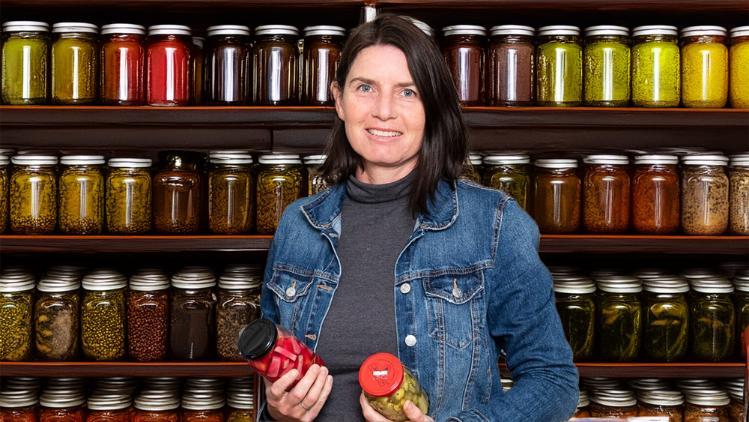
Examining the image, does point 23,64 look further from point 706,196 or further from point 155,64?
point 706,196

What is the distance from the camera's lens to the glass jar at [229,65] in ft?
6.93

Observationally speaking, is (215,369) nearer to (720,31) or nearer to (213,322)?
(213,322)

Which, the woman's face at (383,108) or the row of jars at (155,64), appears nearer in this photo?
the woman's face at (383,108)

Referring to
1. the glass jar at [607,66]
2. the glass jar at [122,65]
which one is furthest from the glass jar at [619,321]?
the glass jar at [122,65]

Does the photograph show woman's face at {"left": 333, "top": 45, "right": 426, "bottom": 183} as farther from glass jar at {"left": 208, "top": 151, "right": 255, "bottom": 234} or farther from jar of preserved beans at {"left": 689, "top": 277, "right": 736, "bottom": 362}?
jar of preserved beans at {"left": 689, "top": 277, "right": 736, "bottom": 362}

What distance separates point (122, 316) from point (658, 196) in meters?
1.41

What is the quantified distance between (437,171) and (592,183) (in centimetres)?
107

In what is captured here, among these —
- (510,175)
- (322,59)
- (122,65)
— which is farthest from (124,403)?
(510,175)

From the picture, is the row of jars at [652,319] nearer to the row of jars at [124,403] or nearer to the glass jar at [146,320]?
the row of jars at [124,403]

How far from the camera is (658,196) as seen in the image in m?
2.12

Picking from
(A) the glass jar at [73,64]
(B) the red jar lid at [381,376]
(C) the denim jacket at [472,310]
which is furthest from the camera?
(A) the glass jar at [73,64]

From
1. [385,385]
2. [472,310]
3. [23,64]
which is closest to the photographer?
[385,385]

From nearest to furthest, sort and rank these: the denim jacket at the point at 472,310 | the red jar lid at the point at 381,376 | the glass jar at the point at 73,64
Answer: the red jar lid at the point at 381,376 < the denim jacket at the point at 472,310 < the glass jar at the point at 73,64

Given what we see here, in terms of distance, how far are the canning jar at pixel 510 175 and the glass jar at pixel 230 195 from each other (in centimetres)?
62
